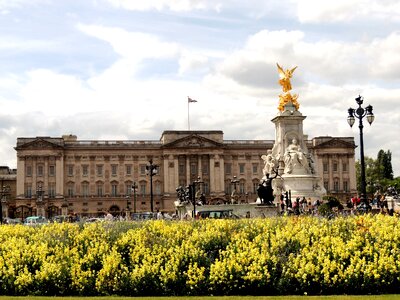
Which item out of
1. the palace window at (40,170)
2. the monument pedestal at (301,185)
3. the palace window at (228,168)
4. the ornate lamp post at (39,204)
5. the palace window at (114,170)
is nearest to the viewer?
the monument pedestal at (301,185)

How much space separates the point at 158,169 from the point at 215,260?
11036 cm

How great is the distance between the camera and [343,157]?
127812mm

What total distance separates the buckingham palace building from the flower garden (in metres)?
107

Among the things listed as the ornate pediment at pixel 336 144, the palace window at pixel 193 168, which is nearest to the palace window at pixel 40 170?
the palace window at pixel 193 168

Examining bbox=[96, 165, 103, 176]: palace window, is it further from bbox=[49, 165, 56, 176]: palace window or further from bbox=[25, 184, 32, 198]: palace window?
bbox=[25, 184, 32, 198]: palace window

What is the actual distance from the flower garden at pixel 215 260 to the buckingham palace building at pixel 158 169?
4200 inches

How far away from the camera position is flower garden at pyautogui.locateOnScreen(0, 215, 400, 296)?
50.0 feet

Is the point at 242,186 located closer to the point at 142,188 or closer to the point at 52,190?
the point at 142,188

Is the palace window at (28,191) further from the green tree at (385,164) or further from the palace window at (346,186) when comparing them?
the green tree at (385,164)

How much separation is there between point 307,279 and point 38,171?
112181 millimetres

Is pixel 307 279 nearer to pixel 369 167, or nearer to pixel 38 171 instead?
pixel 38 171

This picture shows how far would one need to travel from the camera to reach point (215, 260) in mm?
15914

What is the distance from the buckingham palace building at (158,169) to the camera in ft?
406

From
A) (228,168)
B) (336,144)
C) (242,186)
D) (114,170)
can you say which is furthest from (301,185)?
(114,170)
